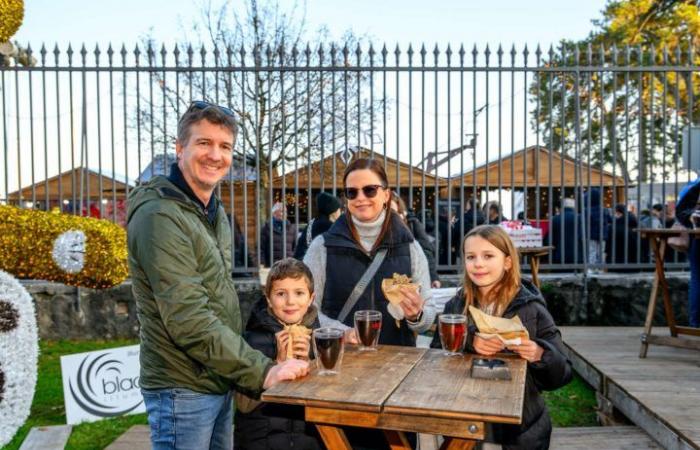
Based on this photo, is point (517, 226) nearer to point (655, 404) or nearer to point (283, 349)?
point (655, 404)

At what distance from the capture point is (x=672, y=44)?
16.6 metres

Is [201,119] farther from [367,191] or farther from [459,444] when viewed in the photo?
[459,444]

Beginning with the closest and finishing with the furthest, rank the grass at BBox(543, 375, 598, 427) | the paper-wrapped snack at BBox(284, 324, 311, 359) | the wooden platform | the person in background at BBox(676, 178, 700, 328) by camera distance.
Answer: the paper-wrapped snack at BBox(284, 324, 311, 359) → the wooden platform → the grass at BBox(543, 375, 598, 427) → the person in background at BBox(676, 178, 700, 328)

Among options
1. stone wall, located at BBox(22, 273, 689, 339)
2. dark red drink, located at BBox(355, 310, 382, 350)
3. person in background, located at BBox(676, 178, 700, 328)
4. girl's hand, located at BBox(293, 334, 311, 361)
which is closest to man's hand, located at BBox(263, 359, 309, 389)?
girl's hand, located at BBox(293, 334, 311, 361)

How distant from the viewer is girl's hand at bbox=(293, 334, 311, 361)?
6.51ft

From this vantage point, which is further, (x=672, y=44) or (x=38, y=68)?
(x=672, y=44)

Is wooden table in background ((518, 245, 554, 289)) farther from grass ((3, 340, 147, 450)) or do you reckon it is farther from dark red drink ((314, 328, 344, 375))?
dark red drink ((314, 328, 344, 375))

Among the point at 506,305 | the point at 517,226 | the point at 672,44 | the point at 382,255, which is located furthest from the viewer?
the point at 672,44

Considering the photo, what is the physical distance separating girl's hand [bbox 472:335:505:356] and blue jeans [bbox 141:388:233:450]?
0.88 meters

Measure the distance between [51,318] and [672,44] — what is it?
16.8 meters

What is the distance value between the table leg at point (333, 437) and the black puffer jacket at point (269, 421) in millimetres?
346

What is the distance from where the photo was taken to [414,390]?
5.63 feet

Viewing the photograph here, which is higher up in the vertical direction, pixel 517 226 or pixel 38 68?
pixel 38 68

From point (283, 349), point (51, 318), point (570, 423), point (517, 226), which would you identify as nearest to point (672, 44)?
point (517, 226)
